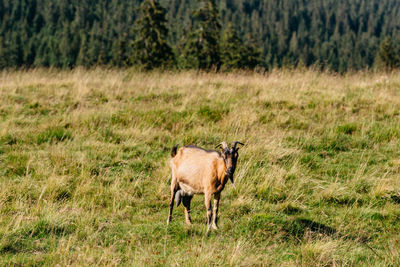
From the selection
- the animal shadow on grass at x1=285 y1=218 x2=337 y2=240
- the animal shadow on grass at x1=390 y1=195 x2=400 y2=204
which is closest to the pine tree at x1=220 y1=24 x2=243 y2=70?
the animal shadow on grass at x1=390 y1=195 x2=400 y2=204

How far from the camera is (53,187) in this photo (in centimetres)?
555

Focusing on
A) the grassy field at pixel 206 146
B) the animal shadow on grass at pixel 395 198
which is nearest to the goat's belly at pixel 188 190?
the grassy field at pixel 206 146

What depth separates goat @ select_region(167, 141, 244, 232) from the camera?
146 inches

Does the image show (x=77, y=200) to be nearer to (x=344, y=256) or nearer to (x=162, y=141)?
(x=162, y=141)

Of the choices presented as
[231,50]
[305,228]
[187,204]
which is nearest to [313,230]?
[305,228]

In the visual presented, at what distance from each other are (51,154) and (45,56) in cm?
12522

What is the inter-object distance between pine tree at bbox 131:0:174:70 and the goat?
2832 centimetres

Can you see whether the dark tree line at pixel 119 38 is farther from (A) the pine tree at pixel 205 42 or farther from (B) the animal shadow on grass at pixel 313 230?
(B) the animal shadow on grass at pixel 313 230

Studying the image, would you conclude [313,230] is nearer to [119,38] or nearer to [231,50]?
[231,50]

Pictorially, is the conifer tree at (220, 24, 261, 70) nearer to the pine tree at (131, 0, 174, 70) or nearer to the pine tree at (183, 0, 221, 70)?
the pine tree at (183, 0, 221, 70)

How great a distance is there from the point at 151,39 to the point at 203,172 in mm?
30994

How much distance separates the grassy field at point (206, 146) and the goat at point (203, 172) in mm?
522

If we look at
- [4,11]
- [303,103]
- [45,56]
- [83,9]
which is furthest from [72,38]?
[303,103]

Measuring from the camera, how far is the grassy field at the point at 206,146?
13.6ft
